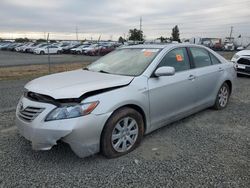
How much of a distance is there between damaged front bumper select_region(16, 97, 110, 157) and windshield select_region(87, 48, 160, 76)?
1.04 metres

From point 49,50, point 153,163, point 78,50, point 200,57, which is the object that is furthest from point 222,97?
point 78,50

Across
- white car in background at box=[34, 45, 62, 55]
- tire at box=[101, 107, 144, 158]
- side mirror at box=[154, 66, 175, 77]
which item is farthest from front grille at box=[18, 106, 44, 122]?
white car in background at box=[34, 45, 62, 55]

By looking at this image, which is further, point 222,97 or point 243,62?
point 243,62

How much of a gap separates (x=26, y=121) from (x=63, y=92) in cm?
61

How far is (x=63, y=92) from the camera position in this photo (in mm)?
3100

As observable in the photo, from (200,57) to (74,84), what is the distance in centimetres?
276

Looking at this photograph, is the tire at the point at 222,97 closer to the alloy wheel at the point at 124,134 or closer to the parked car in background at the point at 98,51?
the alloy wheel at the point at 124,134

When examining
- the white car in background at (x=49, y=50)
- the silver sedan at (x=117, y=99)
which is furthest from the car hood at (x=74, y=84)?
the white car in background at (x=49, y=50)

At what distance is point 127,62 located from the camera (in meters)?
4.20

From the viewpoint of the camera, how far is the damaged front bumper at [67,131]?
2.94 metres

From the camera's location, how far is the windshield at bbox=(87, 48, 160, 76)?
3.93 metres

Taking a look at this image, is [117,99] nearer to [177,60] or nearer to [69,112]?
[69,112]

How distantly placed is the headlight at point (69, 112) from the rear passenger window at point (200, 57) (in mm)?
2566

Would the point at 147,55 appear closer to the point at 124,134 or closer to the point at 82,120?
the point at 124,134
